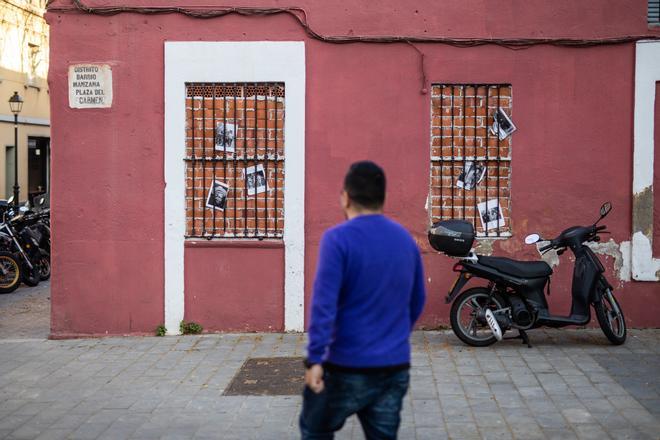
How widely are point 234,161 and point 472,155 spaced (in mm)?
2576

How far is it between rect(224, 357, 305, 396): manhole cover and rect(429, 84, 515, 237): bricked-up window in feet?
8.34

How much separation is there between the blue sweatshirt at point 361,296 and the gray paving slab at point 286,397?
2.18m

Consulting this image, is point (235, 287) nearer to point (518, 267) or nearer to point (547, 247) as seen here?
point (518, 267)

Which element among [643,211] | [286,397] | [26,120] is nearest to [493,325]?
[643,211]

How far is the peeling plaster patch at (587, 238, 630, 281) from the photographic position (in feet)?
32.7

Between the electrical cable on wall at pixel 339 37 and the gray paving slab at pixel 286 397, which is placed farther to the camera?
the electrical cable on wall at pixel 339 37

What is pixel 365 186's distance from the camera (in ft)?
14.5

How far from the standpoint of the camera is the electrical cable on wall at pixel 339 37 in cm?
992

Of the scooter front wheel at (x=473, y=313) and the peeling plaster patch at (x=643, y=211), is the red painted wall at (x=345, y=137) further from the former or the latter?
the scooter front wheel at (x=473, y=313)

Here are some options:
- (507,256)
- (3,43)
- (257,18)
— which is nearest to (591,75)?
(507,256)

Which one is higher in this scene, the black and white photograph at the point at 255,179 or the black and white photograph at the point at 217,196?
the black and white photograph at the point at 255,179

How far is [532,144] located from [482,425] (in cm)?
427

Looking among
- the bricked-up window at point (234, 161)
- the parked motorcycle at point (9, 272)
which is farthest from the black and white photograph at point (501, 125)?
the parked motorcycle at point (9, 272)

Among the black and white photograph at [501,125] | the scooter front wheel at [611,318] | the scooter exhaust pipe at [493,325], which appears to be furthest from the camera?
the black and white photograph at [501,125]
